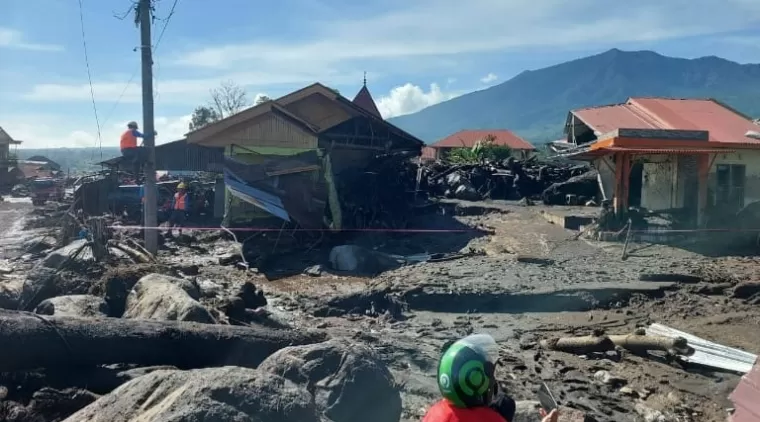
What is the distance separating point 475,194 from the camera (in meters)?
29.1

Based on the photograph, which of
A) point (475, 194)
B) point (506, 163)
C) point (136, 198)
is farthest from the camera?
point (506, 163)

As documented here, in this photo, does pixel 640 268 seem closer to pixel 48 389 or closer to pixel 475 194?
pixel 48 389

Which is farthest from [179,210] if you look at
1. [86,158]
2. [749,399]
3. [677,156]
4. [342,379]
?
[86,158]

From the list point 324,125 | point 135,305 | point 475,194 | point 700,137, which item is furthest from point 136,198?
point 700,137

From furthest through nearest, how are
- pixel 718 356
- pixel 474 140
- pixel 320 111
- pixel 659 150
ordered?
pixel 474 140, pixel 320 111, pixel 659 150, pixel 718 356

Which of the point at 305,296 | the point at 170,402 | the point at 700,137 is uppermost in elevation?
the point at 700,137

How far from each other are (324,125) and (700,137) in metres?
11.6

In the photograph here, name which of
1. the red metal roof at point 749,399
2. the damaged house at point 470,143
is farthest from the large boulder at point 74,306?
the damaged house at point 470,143

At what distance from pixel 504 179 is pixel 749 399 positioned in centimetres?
2832

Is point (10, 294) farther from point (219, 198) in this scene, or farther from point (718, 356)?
point (219, 198)

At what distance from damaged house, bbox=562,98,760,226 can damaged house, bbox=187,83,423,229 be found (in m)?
6.72

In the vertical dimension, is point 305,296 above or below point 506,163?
below

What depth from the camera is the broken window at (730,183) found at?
19203mm

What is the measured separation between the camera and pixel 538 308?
10.3 m
